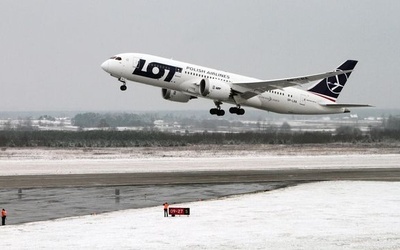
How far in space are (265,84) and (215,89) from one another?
4.20 metres

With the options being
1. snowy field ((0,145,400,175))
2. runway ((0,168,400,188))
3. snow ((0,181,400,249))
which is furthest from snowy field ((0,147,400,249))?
snowy field ((0,145,400,175))

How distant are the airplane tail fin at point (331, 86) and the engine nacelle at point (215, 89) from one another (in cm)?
1065

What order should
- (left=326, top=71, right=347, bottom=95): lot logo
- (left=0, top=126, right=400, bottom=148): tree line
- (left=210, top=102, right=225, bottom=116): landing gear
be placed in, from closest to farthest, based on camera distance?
(left=210, top=102, right=225, bottom=116): landing gear
(left=326, top=71, right=347, bottom=95): lot logo
(left=0, top=126, right=400, bottom=148): tree line

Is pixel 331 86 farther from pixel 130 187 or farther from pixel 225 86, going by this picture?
pixel 130 187

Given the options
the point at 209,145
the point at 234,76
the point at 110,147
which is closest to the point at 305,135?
the point at 209,145

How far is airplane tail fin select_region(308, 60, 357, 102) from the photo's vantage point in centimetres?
7050

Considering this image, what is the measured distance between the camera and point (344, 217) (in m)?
33.6

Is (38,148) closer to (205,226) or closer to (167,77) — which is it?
(167,77)

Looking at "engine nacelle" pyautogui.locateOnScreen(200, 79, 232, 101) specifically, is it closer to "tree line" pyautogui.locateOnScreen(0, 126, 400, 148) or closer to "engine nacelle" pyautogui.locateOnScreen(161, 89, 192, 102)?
"engine nacelle" pyautogui.locateOnScreen(161, 89, 192, 102)

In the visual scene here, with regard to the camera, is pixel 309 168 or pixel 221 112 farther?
pixel 221 112

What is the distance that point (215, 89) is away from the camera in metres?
61.9

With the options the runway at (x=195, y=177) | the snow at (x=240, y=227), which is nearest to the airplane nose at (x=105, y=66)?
the runway at (x=195, y=177)

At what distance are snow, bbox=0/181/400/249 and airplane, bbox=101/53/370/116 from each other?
72.3 feet

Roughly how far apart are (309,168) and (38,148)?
32596mm
